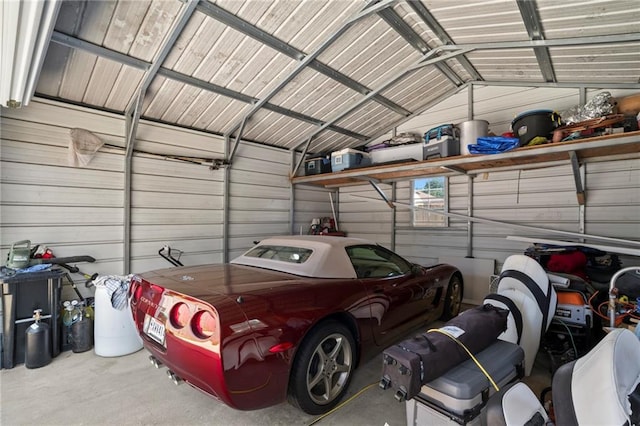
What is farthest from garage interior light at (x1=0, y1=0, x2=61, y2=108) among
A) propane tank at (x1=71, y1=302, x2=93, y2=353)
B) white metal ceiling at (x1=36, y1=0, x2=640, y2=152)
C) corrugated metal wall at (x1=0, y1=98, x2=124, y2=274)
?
propane tank at (x1=71, y1=302, x2=93, y2=353)

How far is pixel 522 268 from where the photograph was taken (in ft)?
9.06

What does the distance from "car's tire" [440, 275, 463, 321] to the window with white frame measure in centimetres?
191

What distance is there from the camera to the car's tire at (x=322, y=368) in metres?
2.00

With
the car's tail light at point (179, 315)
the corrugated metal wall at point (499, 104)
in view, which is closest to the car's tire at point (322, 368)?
the car's tail light at point (179, 315)

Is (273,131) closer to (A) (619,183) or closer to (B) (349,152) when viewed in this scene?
(B) (349,152)

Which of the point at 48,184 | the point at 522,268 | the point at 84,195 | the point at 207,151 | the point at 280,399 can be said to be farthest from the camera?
the point at 207,151

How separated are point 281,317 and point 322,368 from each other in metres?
0.62

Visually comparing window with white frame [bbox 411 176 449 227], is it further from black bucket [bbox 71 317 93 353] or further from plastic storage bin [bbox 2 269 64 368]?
plastic storage bin [bbox 2 269 64 368]

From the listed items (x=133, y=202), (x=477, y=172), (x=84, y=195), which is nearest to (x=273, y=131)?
(x=133, y=202)

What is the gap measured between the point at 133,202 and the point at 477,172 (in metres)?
5.43

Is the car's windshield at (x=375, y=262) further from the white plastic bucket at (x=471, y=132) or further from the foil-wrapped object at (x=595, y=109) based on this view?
the foil-wrapped object at (x=595, y=109)

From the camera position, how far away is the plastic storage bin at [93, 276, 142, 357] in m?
3.08

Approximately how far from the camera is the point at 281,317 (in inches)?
73.4

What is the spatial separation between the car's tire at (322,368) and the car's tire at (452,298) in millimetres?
1911
